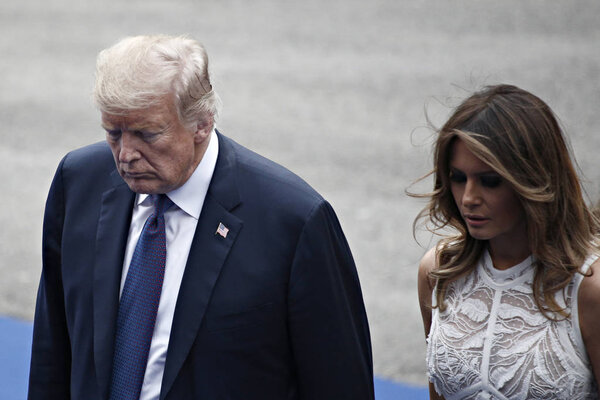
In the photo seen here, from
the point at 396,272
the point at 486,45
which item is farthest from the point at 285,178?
the point at 486,45

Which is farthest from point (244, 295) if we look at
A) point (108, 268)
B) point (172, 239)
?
point (108, 268)

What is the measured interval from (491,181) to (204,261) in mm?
853

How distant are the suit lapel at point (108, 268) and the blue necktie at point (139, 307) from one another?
0.08 ft

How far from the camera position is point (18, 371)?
A: 561 centimetres

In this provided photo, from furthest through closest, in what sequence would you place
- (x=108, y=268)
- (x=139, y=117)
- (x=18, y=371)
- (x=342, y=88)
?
1. (x=342, y=88)
2. (x=18, y=371)
3. (x=108, y=268)
4. (x=139, y=117)

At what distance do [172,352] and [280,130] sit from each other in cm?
640

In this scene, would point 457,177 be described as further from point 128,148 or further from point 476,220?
point 128,148

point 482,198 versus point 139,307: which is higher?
point 482,198

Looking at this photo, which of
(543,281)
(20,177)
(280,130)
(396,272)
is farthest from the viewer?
(280,130)

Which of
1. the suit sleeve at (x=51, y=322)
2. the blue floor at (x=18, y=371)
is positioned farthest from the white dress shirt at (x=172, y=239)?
the blue floor at (x=18, y=371)

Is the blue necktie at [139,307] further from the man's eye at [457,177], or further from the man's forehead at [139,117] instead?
the man's eye at [457,177]

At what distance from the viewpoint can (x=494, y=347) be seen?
295 centimetres

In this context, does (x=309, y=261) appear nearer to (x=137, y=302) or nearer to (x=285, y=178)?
(x=285, y=178)

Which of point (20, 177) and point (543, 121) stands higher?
point (543, 121)
